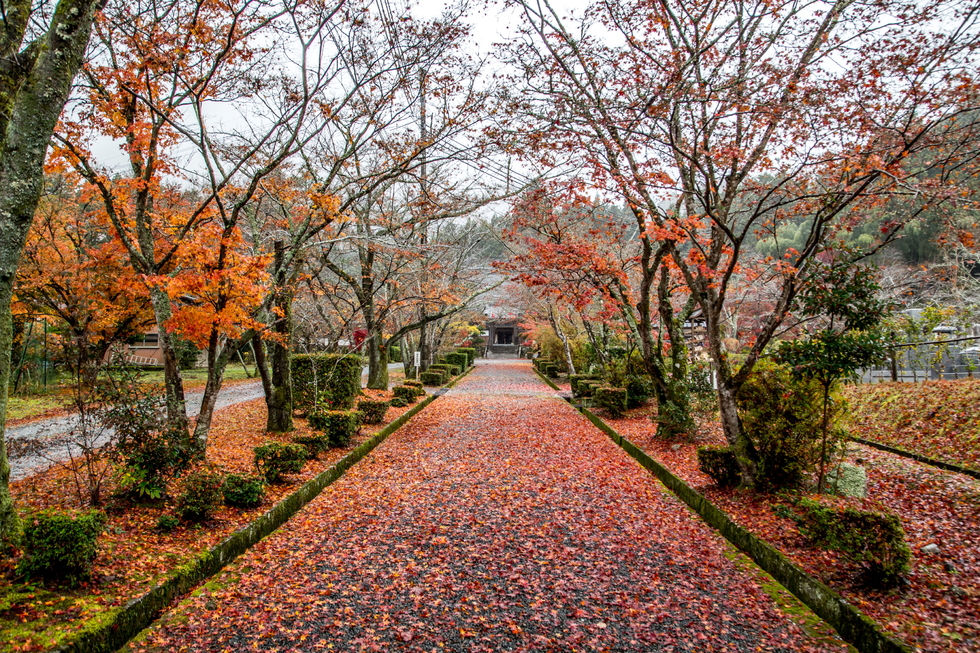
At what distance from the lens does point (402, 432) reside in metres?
10.1

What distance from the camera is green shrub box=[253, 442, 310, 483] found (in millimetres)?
5602

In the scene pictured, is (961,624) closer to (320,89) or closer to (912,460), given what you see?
(912,460)

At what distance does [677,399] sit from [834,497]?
3346 millimetres

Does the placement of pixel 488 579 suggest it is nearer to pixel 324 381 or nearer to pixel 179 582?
pixel 179 582

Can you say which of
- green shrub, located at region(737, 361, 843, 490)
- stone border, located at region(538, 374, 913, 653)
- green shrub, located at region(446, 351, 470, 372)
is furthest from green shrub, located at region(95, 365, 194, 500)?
green shrub, located at region(446, 351, 470, 372)

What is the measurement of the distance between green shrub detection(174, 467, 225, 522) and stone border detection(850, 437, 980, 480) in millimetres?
7391

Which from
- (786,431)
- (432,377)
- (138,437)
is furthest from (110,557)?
(432,377)

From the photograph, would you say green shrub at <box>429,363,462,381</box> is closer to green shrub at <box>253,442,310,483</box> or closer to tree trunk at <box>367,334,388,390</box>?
tree trunk at <box>367,334,388,390</box>

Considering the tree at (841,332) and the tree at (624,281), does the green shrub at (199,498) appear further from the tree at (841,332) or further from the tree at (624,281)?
the tree at (624,281)

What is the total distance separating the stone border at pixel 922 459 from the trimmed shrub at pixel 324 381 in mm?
9028

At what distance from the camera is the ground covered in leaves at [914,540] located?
288 cm

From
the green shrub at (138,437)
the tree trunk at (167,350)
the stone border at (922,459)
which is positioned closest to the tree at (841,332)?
the stone border at (922,459)

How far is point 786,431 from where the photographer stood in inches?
201

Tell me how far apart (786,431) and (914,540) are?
1.34 meters
